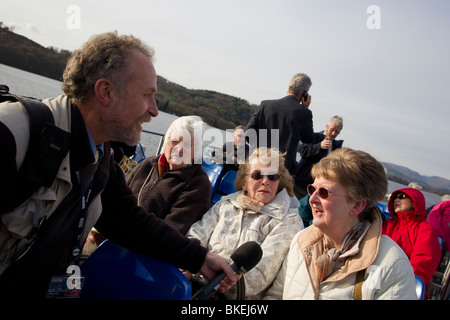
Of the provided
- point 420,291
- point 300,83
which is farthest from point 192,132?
point 420,291

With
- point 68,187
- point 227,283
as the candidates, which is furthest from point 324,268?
point 68,187

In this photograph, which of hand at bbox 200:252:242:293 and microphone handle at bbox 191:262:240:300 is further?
hand at bbox 200:252:242:293

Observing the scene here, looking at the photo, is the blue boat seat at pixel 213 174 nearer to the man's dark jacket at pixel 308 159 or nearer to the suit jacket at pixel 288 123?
the suit jacket at pixel 288 123

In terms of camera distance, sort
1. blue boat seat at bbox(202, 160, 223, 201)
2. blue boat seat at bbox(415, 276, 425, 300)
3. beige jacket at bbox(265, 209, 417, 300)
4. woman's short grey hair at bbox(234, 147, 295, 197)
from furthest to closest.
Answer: blue boat seat at bbox(202, 160, 223, 201), woman's short grey hair at bbox(234, 147, 295, 197), blue boat seat at bbox(415, 276, 425, 300), beige jacket at bbox(265, 209, 417, 300)

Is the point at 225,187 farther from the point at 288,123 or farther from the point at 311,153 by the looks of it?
the point at 311,153

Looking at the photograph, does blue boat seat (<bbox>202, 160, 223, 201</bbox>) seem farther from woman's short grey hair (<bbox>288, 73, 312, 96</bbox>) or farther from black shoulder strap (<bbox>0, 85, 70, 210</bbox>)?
black shoulder strap (<bbox>0, 85, 70, 210</bbox>)

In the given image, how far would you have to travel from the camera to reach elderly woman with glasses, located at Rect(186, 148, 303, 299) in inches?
83.1

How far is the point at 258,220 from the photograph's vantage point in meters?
2.42

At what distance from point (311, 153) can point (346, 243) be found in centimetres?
259

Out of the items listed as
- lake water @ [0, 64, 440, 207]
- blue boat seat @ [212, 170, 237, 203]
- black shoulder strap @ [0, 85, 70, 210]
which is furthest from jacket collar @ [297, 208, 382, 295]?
blue boat seat @ [212, 170, 237, 203]

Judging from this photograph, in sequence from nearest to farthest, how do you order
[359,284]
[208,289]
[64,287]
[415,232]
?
[208,289]
[64,287]
[359,284]
[415,232]

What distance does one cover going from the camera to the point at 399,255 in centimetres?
159
